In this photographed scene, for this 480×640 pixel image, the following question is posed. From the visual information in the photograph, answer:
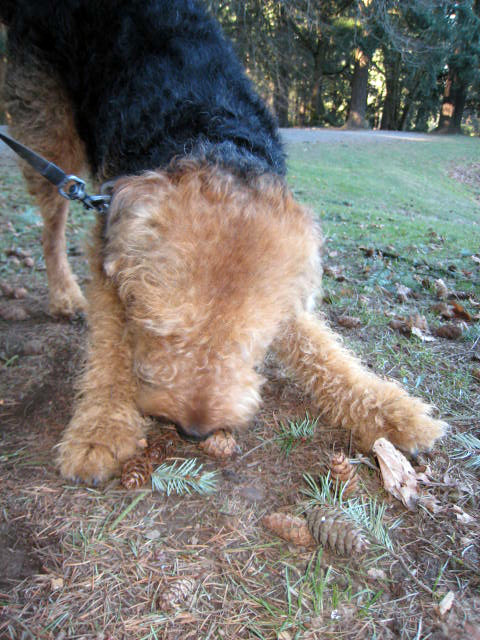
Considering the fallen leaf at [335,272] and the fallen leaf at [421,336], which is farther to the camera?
the fallen leaf at [335,272]

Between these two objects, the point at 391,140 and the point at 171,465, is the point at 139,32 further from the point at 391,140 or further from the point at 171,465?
the point at 391,140

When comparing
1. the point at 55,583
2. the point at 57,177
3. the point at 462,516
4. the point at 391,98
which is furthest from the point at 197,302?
the point at 391,98

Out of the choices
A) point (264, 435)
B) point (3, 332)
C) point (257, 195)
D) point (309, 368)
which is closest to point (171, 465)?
point (264, 435)

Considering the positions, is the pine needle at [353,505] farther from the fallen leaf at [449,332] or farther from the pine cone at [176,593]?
the fallen leaf at [449,332]

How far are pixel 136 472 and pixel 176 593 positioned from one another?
17.0 inches

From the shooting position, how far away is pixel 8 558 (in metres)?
1.13

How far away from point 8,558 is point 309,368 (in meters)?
1.32

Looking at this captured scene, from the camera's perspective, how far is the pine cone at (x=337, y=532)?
119 centimetres

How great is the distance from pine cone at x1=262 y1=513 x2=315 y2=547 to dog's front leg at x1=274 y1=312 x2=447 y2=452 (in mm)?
508

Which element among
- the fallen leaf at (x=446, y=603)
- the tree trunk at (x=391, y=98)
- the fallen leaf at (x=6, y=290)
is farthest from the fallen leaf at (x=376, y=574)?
the tree trunk at (x=391, y=98)

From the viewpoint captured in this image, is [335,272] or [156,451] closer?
[156,451]

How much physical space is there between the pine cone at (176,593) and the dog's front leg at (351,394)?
844 millimetres

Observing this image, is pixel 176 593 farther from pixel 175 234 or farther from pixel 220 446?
pixel 175 234

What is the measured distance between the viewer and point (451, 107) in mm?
21953
